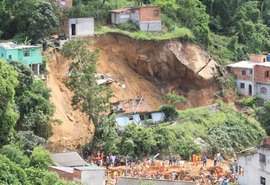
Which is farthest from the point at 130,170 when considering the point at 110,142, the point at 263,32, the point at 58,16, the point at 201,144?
the point at 263,32

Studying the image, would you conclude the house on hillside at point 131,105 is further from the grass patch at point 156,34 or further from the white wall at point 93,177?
the white wall at point 93,177

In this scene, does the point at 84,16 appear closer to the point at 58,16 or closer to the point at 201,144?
the point at 58,16

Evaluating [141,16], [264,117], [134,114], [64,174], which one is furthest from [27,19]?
[264,117]

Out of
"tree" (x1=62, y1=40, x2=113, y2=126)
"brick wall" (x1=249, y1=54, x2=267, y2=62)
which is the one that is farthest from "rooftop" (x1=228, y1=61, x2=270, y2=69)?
"tree" (x1=62, y1=40, x2=113, y2=126)

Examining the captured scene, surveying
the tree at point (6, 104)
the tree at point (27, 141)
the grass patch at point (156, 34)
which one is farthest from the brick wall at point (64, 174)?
the grass patch at point (156, 34)

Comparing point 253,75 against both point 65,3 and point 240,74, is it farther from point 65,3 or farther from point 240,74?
point 65,3
